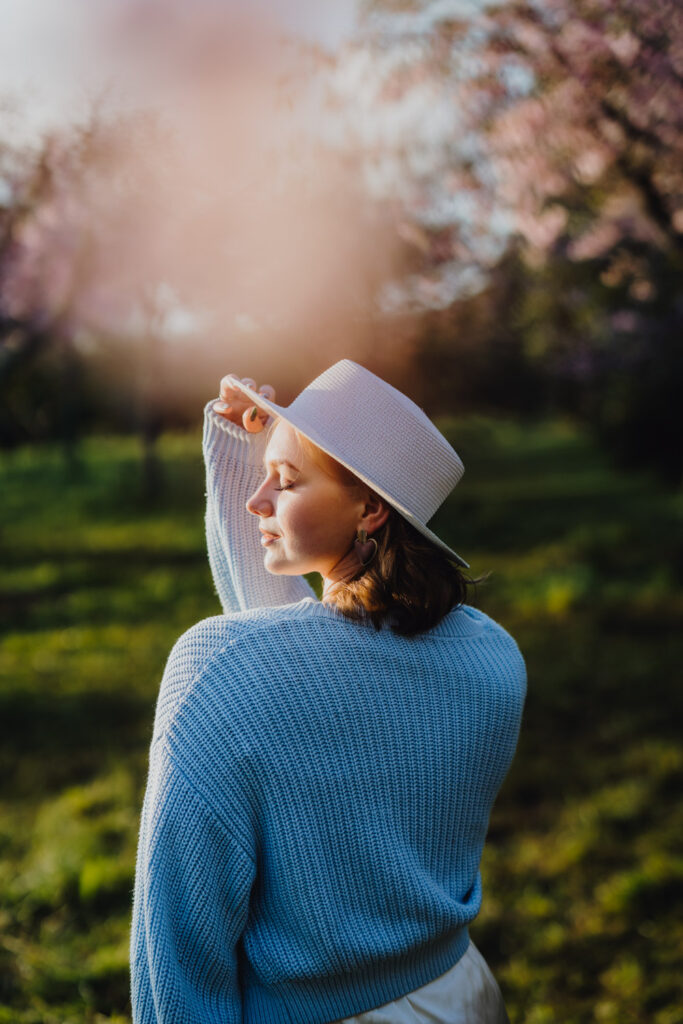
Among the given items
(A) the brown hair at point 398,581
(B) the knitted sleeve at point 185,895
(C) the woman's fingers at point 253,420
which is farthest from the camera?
(C) the woman's fingers at point 253,420

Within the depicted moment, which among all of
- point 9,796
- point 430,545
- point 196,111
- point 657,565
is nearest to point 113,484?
point 657,565

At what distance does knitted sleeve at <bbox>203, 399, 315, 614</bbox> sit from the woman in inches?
9.8

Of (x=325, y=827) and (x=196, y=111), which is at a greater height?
(x=196, y=111)

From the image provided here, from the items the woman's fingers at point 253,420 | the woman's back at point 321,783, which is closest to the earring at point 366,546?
the woman's back at point 321,783

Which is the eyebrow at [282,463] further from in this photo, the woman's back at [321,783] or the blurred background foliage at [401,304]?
the blurred background foliage at [401,304]

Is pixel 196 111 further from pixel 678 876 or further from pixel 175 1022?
pixel 678 876

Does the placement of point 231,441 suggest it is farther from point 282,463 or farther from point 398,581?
point 398,581

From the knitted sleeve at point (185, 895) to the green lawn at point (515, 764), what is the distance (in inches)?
68.7

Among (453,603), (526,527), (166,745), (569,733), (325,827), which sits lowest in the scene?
(526,527)

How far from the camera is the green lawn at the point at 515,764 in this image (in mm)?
3154

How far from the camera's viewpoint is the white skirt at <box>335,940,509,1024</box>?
145 centimetres

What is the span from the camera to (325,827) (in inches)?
53.1

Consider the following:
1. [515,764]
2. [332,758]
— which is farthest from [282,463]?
[515,764]

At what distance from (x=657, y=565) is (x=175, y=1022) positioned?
8.34 m
